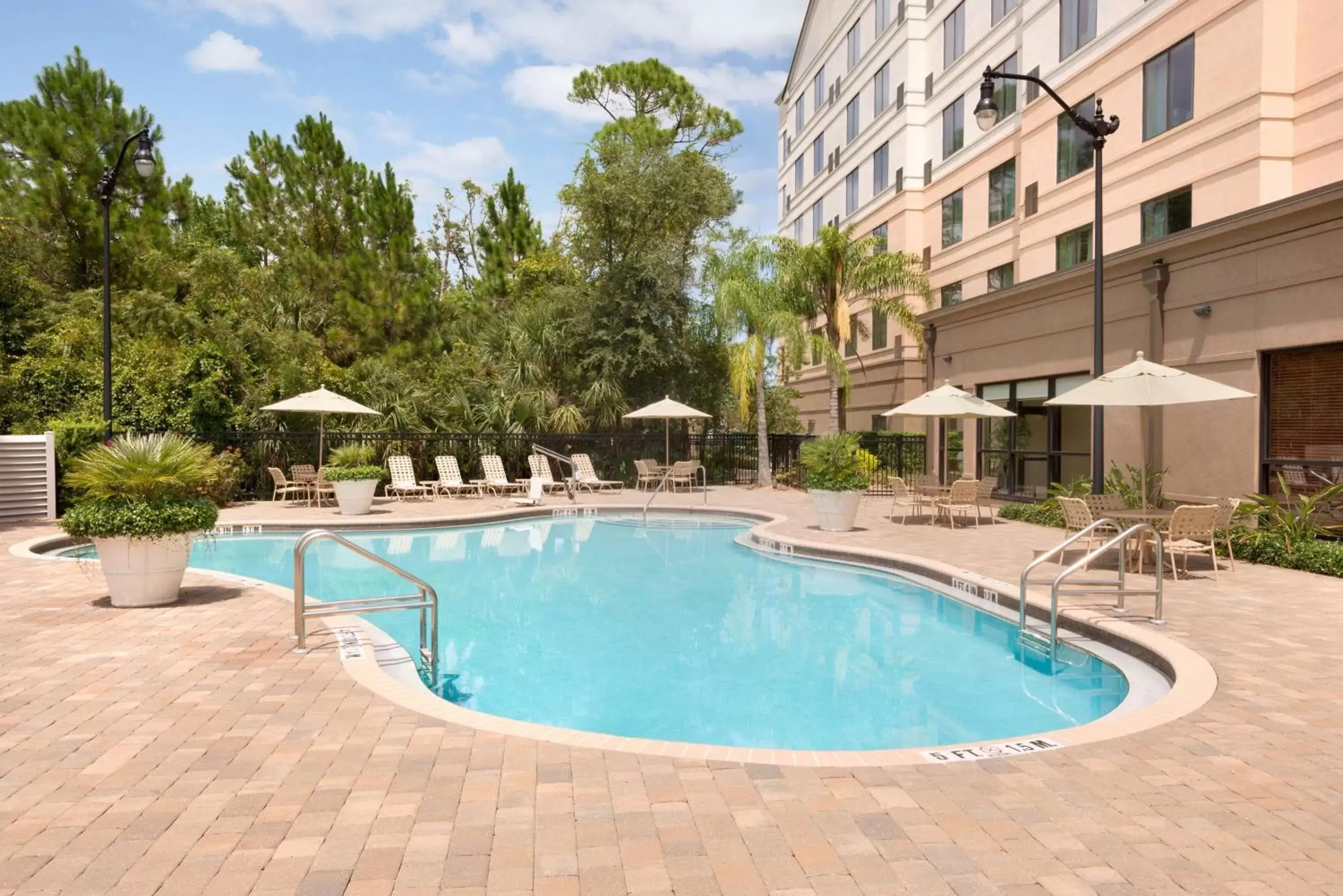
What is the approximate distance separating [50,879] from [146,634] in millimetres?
4035

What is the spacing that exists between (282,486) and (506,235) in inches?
730

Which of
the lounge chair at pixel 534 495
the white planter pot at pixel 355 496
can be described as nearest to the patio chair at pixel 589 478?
the lounge chair at pixel 534 495

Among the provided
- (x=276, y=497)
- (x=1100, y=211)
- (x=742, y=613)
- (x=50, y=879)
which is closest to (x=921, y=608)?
(x=742, y=613)

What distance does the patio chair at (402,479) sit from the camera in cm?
1873

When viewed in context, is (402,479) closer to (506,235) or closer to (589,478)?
(589,478)

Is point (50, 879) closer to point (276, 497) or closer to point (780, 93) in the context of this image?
point (276, 497)

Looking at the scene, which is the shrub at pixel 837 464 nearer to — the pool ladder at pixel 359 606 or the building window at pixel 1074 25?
the pool ladder at pixel 359 606

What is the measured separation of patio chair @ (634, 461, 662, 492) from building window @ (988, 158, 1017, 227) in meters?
10.8

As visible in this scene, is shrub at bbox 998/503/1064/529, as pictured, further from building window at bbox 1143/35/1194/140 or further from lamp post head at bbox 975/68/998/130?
building window at bbox 1143/35/1194/140

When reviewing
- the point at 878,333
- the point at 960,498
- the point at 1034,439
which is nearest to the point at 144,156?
the point at 960,498

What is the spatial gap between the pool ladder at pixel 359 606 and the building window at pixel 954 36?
22.5m

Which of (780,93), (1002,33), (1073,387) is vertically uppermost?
(780,93)

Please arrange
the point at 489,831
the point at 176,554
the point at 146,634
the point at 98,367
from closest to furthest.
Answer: the point at 489,831
the point at 146,634
the point at 176,554
the point at 98,367

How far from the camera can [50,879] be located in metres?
2.82
